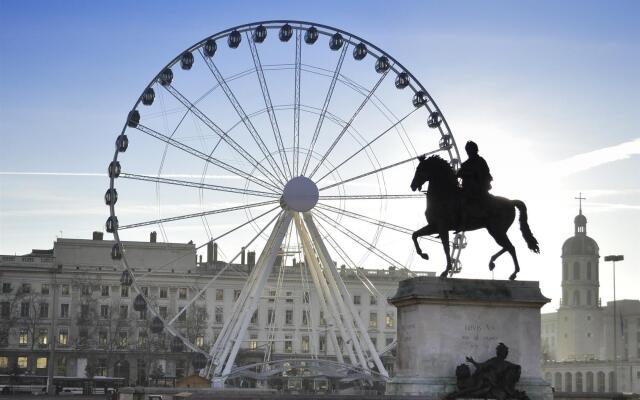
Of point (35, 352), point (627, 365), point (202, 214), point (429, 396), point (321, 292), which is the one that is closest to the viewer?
point (429, 396)

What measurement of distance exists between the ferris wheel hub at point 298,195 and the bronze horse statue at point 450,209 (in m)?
29.7

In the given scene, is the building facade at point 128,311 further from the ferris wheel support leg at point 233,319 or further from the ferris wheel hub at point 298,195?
the ferris wheel hub at point 298,195

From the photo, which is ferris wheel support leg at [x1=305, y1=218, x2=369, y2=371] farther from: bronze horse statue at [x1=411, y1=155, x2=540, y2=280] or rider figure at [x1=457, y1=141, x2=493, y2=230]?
rider figure at [x1=457, y1=141, x2=493, y2=230]

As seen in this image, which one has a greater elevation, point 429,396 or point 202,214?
point 202,214

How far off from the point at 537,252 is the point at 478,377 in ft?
14.5

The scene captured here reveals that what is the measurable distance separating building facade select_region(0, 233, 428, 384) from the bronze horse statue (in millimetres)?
93757

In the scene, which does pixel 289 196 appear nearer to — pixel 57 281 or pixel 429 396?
pixel 429 396

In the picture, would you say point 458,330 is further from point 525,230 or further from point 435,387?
point 525,230

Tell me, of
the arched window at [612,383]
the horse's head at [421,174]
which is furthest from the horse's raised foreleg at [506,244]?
the arched window at [612,383]

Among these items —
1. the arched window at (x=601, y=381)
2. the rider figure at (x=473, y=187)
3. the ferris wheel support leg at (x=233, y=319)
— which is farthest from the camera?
the arched window at (x=601, y=381)

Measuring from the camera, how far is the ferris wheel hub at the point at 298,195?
201 feet

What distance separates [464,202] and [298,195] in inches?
1194

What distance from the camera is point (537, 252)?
32000mm

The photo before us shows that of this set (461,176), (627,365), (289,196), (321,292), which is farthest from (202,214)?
(627,365)
